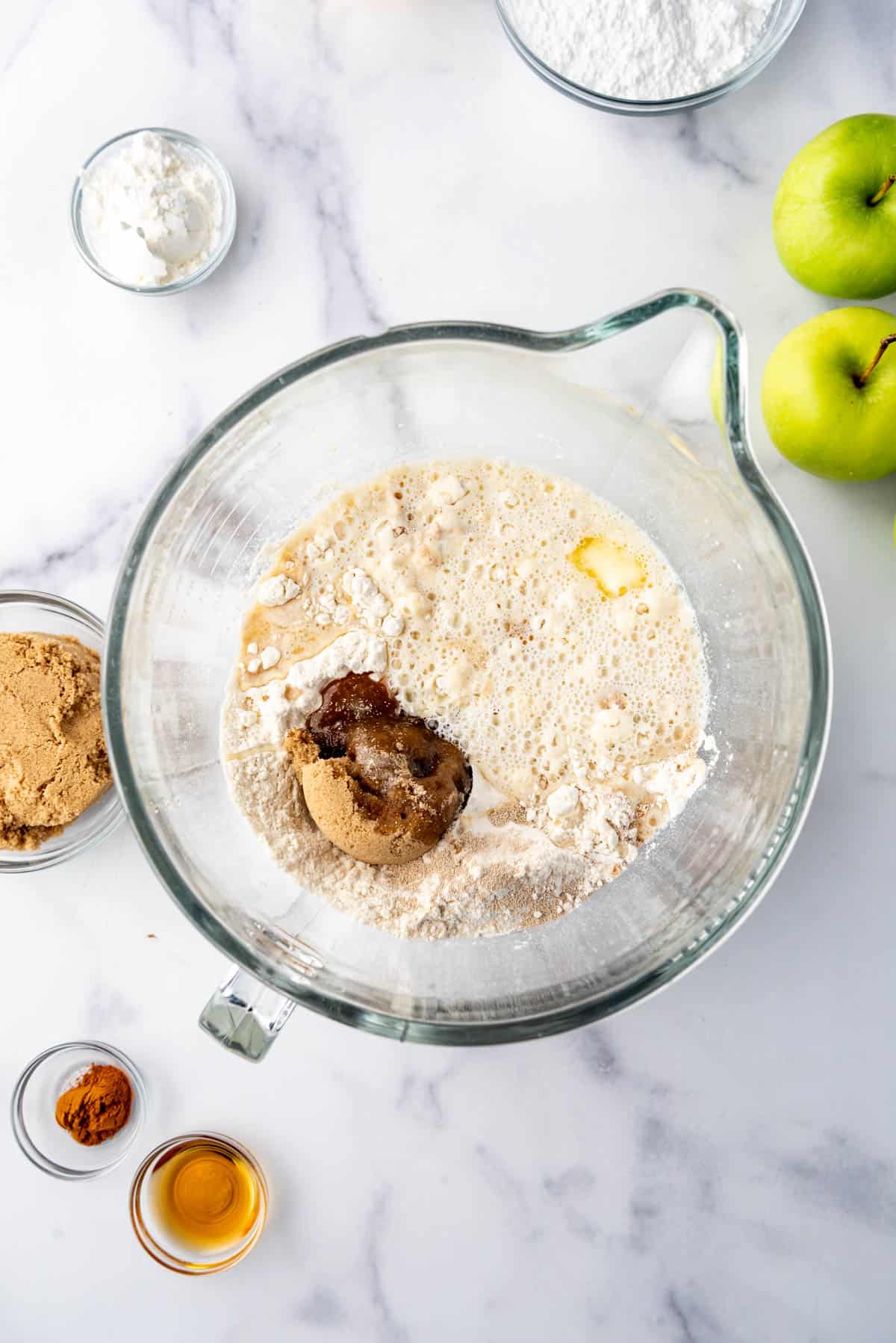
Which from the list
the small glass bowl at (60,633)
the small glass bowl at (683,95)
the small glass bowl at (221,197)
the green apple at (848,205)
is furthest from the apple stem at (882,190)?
the small glass bowl at (60,633)

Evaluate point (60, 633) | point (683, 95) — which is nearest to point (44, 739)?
point (60, 633)

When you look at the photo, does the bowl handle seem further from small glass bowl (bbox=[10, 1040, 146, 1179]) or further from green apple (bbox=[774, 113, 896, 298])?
green apple (bbox=[774, 113, 896, 298])

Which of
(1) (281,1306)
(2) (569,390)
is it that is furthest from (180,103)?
(1) (281,1306)

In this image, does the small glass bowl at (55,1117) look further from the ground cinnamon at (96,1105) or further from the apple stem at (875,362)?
the apple stem at (875,362)

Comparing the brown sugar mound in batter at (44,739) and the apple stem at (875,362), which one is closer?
the apple stem at (875,362)

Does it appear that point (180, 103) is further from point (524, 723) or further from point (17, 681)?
point (524, 723)

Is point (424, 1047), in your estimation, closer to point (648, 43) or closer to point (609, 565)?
point (609, 565)

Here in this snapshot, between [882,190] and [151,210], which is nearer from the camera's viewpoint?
[882,190]
